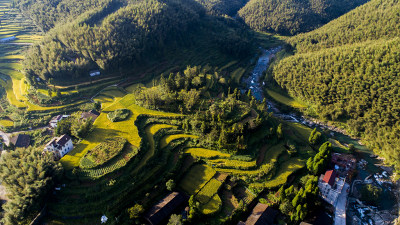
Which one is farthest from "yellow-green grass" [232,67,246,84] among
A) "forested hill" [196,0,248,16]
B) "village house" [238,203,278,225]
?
"forested hill" [196,0,248,16]

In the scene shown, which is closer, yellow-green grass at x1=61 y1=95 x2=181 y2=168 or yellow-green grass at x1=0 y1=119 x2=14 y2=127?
yellow-green grass at x1=61 y1=95 x2=181 y2=168

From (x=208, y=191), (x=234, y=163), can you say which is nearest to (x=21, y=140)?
(x=208, y=191)

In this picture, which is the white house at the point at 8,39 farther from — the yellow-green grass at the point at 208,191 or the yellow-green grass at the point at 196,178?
the yellow-green grass at the point at 208,191

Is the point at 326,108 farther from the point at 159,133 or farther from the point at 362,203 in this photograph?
the point at 159,133

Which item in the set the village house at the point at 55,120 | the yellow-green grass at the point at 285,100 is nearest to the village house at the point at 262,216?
the yellow-green grass at the point at 285,100

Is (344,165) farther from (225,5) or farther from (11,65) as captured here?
(225,5)

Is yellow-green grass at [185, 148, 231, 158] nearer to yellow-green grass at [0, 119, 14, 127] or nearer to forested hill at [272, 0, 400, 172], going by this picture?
forested hill at [272, 0, 400, 172]
